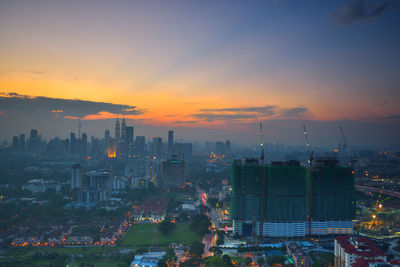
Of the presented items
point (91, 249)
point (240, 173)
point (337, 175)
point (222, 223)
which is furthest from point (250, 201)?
point (91, 249)

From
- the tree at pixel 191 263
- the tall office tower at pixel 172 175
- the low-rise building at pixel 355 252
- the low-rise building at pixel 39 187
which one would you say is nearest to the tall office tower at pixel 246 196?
the tree at pixel 191 263

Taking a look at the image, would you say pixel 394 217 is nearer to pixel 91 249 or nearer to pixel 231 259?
pixel 231 259

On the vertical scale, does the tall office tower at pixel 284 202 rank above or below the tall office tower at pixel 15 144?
below

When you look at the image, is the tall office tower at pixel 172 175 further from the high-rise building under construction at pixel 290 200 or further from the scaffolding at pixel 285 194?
the scaffolding at pixel 285 194

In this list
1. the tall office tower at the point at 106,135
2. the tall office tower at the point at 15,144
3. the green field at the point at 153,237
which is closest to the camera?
the green field at the point at 153,237

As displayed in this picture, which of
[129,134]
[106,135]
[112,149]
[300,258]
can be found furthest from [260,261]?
[106,135]

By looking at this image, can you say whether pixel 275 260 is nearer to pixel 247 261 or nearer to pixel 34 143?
pixel 247 261

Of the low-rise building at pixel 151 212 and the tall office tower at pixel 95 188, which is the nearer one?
the low-rise building at pixel 151 212

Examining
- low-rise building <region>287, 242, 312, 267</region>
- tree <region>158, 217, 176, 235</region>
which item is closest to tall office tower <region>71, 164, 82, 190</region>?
tree <region>158, 217, 176, 235</region>
